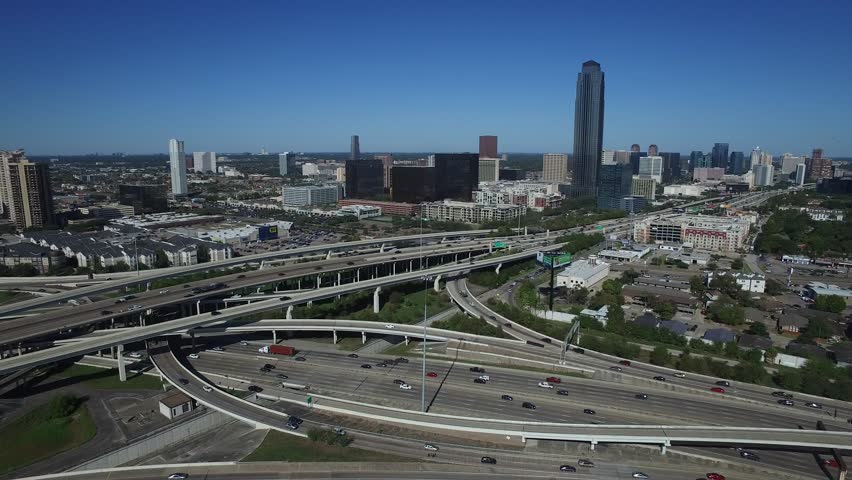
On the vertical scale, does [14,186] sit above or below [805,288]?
above

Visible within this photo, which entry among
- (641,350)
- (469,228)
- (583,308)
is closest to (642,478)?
(641,350)

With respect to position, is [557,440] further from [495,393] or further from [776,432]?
[776,432]

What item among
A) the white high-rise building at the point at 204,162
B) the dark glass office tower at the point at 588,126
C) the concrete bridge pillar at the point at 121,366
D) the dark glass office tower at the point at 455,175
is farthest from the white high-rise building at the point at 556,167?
the concrete bridge pillar at the point at 121,366

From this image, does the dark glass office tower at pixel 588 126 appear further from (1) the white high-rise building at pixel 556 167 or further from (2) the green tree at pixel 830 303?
(2) the green tree at pixel 830 303

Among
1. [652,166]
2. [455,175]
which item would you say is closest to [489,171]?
[455,175]

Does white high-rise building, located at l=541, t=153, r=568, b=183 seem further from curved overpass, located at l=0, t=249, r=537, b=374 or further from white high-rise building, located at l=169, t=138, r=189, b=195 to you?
curved overpass, located at l=0, t=249, r=537, b=374

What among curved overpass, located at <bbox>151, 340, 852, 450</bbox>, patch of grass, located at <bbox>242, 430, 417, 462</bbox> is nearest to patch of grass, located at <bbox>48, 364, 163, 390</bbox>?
curved overpass, located at <bbox>151, 340, 852, 450</bbox>
